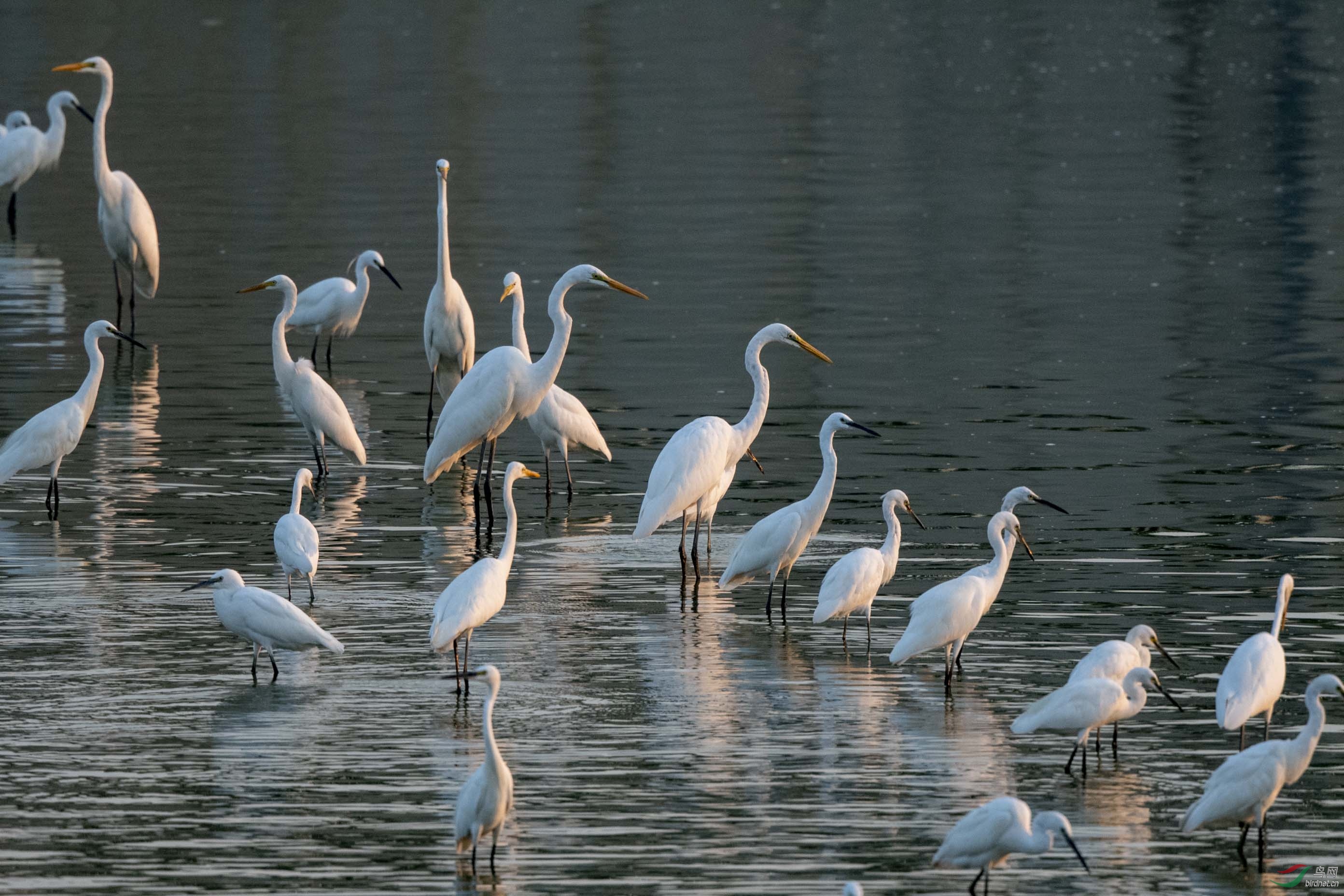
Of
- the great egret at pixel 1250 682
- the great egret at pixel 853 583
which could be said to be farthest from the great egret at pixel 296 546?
the great egret at pixel 1250 682

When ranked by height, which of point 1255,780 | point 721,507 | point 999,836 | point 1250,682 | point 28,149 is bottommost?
point 999,836

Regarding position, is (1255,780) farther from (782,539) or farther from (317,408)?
(317,408)

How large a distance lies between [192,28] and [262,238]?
31.8 meters

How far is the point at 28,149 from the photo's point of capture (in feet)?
91.4

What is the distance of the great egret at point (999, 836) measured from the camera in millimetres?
7559

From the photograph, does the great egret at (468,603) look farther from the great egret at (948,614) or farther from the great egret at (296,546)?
the great egret at (948,614)

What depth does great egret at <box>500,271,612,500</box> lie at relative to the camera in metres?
14.6

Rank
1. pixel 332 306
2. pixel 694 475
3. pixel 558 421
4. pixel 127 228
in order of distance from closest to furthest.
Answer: pixel 694 475 → pixel 558 421 → pixel 332 306 → pixel 127 228

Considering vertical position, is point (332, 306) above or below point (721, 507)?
above

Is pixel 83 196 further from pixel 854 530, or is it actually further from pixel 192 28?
pixel 192 28

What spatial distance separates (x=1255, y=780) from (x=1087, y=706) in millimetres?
1034

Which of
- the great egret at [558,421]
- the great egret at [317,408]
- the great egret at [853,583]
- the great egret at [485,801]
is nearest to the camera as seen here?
the great egret at [485,801]

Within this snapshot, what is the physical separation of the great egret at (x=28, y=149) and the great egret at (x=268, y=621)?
18.6 metres

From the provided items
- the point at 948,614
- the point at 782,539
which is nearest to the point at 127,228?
the point at 782,539
